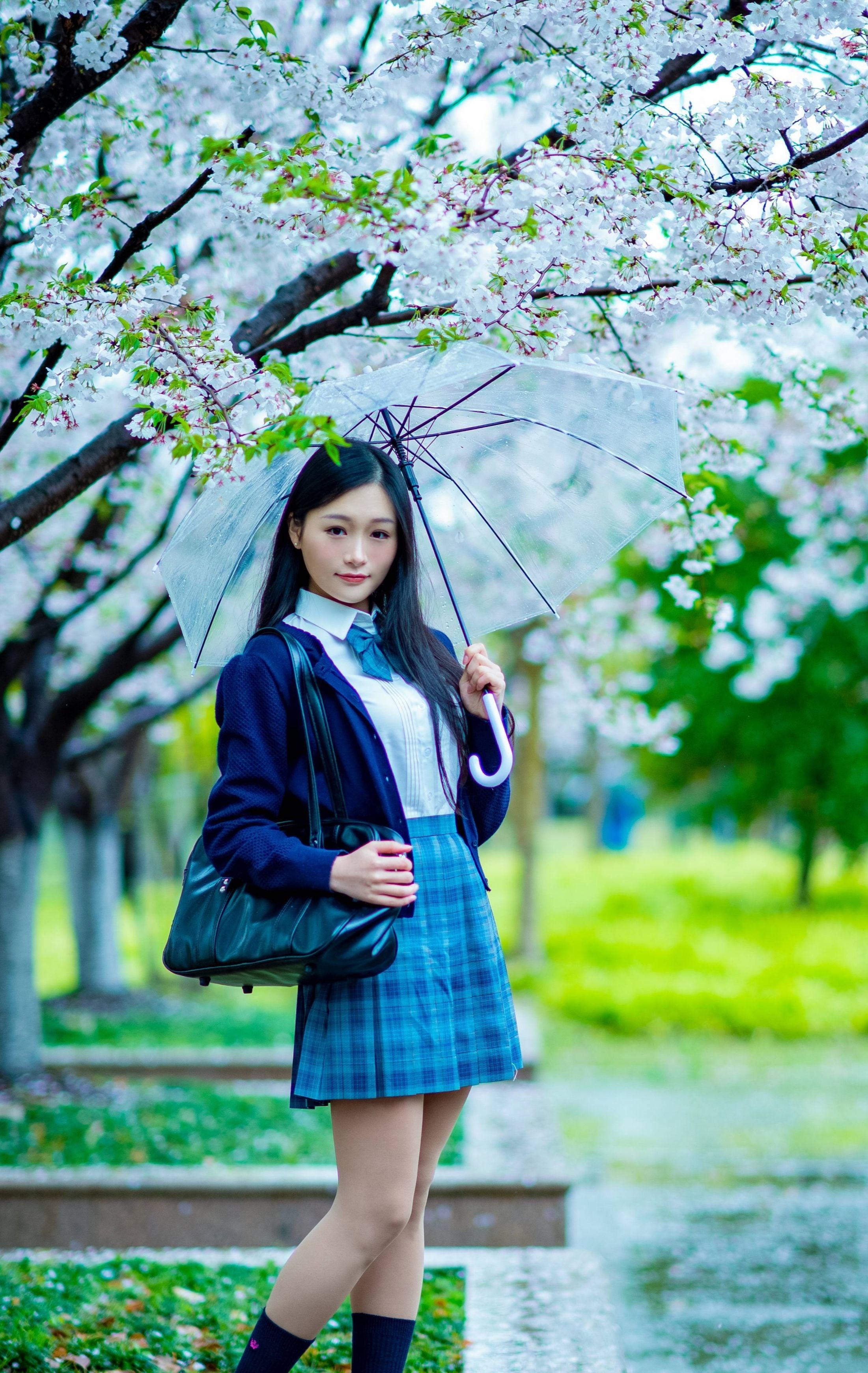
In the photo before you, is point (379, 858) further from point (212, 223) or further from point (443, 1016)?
point (212, 223)

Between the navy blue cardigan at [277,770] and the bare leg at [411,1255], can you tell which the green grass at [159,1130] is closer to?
the bare leg at [411,1255]

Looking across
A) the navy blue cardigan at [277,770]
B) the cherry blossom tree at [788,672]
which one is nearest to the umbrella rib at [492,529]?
the navy blue cardigan at [277,770]

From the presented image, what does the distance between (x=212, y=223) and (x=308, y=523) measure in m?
2.25

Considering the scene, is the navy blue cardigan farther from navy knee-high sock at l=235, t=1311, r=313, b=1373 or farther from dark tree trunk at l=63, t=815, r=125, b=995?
dark tree trunk at l=63, t=815, r=125, b=995

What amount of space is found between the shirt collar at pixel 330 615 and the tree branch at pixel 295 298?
921 mm

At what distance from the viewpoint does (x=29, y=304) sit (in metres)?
2.70

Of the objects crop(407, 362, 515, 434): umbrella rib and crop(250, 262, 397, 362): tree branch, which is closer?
crop(407, 362, 515, 434): umbrella rib

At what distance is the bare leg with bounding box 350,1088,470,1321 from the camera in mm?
2441

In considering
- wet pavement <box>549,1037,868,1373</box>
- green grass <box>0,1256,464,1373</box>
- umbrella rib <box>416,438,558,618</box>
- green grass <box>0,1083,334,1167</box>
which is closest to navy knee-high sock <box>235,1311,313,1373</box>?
green grass <box>0,1256,464,1373</box>

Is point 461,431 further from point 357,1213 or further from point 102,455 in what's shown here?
point 357,1213

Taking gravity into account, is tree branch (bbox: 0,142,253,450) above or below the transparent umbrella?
above

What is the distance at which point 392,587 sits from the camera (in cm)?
262

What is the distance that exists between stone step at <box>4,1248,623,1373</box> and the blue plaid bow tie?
1693 mm

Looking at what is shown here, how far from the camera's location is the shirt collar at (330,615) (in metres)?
2.50
